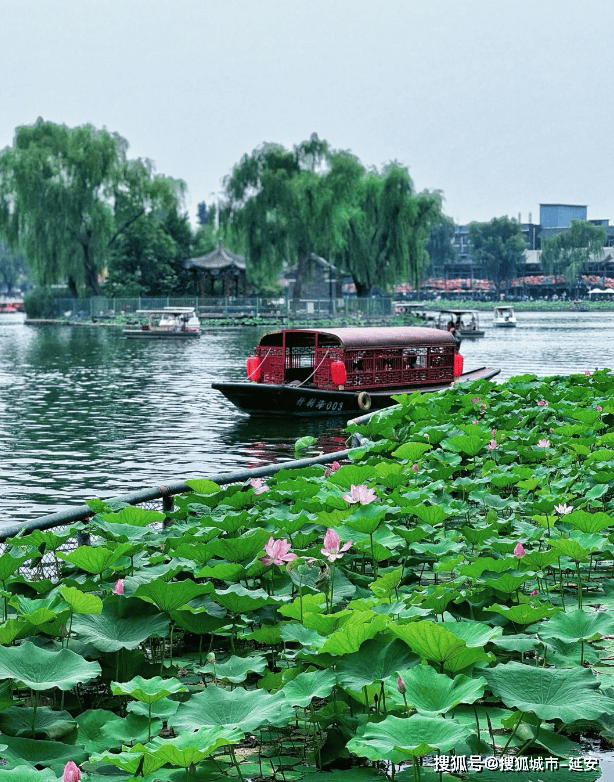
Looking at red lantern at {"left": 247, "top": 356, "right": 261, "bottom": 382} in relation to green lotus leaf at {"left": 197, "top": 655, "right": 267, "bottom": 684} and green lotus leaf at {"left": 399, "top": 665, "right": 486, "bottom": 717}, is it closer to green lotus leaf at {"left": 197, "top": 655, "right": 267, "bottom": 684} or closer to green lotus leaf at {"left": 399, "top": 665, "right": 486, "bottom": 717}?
green lotus leaf at {"left": 197, "top": 655, "right": 267, "bottom": 684}

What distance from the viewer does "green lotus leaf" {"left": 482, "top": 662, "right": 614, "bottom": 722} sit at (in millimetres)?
2547

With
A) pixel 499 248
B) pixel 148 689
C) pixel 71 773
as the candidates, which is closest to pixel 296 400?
pixel 148 689

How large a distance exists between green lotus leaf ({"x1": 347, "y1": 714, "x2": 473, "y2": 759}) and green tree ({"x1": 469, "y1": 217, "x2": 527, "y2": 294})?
389 ft

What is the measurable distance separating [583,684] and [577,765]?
0.83 ft

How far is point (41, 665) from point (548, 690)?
57.5 inches

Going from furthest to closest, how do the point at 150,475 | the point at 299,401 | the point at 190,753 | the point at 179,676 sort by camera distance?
the point at 299,401 → the point at 150,475 → the point at 179,676 → the point at 190,753

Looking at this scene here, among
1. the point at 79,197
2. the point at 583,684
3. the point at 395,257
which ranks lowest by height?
the point at 583,684

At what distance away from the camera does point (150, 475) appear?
12.5 metres

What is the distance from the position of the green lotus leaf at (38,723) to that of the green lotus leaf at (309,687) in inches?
Result: 27.0

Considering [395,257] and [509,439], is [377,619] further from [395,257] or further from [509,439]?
[395,257]

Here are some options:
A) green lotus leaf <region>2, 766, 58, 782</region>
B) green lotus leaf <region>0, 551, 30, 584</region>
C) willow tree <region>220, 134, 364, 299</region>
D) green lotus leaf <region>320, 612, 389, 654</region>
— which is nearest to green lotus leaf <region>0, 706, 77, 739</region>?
green lotus leaf <region>2, 766, 58, 782</region>

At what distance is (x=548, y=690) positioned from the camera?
2.68m

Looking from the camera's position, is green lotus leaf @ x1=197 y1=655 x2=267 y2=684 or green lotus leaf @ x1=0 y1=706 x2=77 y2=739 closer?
green lotus leaf @ x1=0 y1=706 x2=77 y2=739

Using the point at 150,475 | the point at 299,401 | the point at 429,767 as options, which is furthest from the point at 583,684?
the point at 299,401
